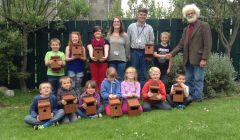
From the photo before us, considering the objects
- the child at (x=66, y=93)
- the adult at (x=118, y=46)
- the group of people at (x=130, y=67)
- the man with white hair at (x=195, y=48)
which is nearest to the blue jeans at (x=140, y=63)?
the group of people at (x=130, y=67)

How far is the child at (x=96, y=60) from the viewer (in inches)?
367

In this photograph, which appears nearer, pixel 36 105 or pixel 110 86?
pixel 36 105

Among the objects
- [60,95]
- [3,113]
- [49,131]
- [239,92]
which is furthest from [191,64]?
[3,113]

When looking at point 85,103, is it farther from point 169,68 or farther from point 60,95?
point 169,68

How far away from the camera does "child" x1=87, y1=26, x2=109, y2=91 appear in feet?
30.6

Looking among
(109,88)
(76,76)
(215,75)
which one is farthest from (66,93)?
(215,75)

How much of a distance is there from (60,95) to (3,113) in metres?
1.76

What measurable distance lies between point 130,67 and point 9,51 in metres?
3.88

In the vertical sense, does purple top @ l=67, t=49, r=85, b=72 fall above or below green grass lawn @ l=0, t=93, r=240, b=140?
above

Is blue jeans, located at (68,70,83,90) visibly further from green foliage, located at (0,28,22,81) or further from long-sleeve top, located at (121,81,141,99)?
green foliage, located at (0,28,22,81)

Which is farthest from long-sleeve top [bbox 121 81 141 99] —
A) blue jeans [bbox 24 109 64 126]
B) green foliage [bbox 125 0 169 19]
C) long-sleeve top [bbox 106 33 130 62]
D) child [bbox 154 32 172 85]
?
green foliage [bbox 125 0 169 19]

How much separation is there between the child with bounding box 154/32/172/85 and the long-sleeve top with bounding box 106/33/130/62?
0.77 m

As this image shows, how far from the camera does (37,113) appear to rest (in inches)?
320

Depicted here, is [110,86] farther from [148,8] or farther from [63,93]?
[148,8]
